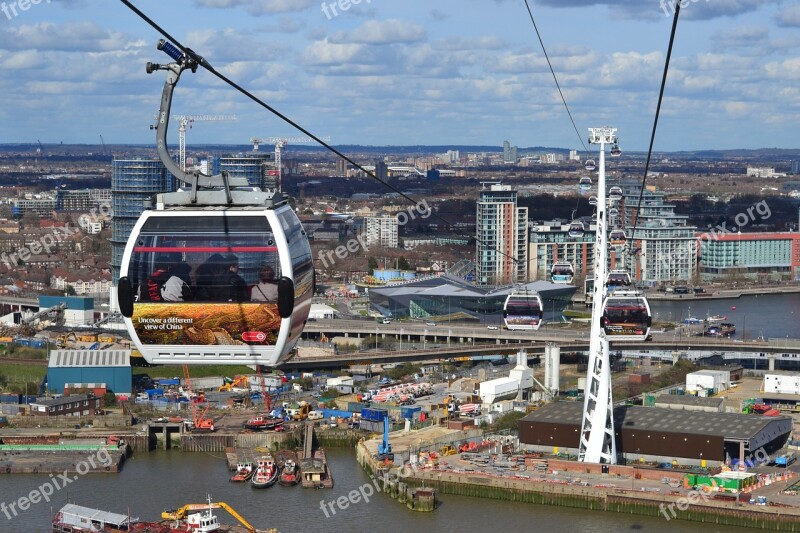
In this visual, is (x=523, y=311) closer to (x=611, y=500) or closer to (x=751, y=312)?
(x=611, y=500)

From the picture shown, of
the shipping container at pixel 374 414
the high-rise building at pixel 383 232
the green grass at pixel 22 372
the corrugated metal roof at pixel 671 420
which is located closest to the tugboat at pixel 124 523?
the corrugated metal roof at pixel 671 420

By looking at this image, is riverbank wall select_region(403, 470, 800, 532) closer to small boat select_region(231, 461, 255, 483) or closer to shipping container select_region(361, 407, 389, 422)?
small boat select_region(231, 461, 255, 483)

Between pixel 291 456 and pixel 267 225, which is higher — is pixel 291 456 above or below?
below

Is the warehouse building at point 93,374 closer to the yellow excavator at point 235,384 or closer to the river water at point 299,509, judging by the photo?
the yellow excavator at point 235,384

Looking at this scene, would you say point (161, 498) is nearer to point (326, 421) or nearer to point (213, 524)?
point (213, 524)

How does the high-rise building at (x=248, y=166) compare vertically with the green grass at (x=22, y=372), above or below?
above

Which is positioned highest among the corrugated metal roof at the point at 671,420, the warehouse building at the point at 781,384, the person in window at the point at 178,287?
the person in window at the point at 178,287

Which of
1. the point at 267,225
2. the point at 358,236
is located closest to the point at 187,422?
the point at 267,225

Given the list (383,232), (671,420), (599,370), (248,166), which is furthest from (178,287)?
(383,232)
